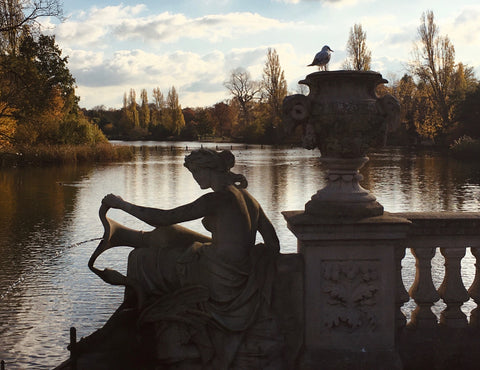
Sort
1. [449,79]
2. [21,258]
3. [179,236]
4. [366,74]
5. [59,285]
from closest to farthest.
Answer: [366,74] → [179,236] → [59,285] → [21,258] → [449,79]

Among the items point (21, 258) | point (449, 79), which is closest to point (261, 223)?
point (21, 258)

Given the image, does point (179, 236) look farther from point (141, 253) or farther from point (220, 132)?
point (220, 132)

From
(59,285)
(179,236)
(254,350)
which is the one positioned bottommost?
(59,285)

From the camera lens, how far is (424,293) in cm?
349

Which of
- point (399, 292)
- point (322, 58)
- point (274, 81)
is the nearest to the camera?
point (399, 292)

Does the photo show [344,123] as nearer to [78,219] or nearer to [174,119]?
[78,219]

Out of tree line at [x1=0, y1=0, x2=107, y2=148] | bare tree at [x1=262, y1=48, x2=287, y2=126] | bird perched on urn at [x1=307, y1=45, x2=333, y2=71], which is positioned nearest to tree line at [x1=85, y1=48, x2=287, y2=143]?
bare tree at [x1=262, y1=48, x2=287, y2=126]

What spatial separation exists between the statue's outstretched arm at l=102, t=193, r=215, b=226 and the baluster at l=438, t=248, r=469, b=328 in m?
1.53

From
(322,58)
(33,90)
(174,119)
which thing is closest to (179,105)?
(174,119)

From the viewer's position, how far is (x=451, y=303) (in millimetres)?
3521

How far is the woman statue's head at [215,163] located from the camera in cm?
333

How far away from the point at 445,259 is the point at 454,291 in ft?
0.72

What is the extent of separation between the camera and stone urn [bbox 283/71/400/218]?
3221mm

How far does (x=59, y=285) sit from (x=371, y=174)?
66.0 ft
